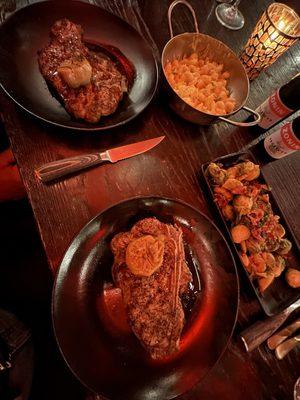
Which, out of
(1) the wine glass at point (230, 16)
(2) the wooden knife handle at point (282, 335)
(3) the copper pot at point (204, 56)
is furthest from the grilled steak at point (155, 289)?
(1) the wine glass at point (230, 16)

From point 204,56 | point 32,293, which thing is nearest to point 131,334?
point 32,293

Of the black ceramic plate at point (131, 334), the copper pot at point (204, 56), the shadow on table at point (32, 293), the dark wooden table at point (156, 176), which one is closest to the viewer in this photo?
the black ceramic plate at point (131, 334)

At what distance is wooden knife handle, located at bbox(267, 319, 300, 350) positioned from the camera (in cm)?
113

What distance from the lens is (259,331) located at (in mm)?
1086

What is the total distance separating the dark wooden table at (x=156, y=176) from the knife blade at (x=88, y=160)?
0.10ft

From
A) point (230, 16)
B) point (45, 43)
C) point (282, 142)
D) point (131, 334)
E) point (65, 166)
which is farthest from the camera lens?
point (230, 16)

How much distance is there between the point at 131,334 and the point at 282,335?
23.0 inches

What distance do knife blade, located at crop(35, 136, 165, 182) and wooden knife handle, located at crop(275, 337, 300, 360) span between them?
0.90 m

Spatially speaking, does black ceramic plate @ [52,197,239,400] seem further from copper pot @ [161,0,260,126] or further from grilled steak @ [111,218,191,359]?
copper pot @ [161,0,260,126]

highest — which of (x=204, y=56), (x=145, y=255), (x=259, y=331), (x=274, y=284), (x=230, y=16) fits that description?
(x=230, y=16)

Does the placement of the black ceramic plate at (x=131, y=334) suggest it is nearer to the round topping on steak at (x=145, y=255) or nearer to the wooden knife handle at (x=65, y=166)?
the round topping on steak at (x=145, y=255)

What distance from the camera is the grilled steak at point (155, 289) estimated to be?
94cm

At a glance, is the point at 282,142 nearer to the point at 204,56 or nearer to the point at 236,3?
the point at 204,56

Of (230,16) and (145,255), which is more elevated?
(230,16)
